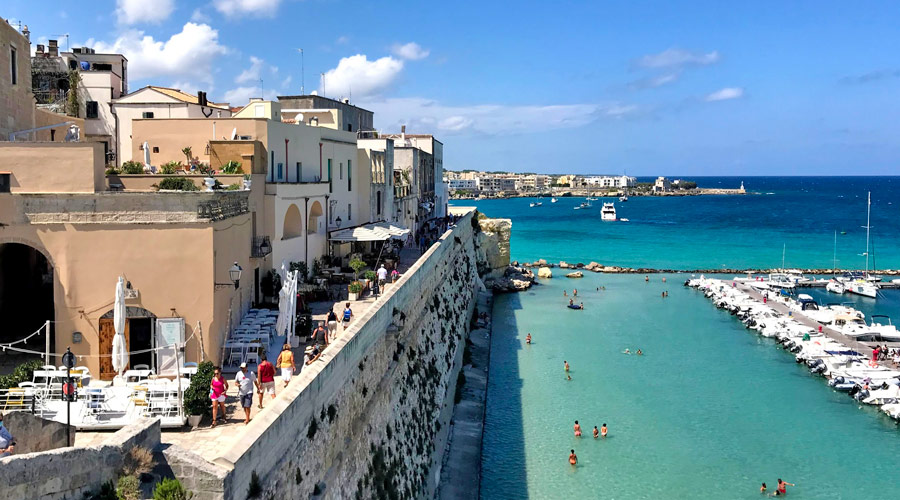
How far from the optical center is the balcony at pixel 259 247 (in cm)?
1568

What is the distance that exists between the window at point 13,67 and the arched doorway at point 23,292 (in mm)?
3506

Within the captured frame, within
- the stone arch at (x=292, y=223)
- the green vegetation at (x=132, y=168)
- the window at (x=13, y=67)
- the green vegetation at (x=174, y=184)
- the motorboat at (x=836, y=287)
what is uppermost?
the window at (x=13, y=67)

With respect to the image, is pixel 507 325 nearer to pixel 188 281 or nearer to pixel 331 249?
pixel 331 249

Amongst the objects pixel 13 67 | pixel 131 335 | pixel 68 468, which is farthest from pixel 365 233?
pixel 68 468

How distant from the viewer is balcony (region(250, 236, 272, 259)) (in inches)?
617

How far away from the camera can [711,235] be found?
9312 cm

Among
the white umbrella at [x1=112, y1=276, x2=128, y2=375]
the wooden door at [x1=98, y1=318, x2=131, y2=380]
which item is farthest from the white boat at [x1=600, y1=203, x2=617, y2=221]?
the white umbrella at [x1=112, y1=276, x2=128, y2=375]

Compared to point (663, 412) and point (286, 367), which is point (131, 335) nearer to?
point (286, 367)

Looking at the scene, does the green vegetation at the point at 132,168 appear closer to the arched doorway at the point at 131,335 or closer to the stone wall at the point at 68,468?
the arched doorway at the point at 131,335

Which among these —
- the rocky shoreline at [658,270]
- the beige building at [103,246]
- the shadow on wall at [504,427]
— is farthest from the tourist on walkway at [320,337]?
the rocky shoreline at [658,270]

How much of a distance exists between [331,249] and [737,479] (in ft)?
44.5

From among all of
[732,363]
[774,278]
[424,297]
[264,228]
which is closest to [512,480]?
[424,297]

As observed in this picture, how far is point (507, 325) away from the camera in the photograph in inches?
1500

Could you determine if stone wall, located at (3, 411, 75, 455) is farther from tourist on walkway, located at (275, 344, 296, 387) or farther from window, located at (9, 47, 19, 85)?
window, located at (9, 47, 19, 85)
